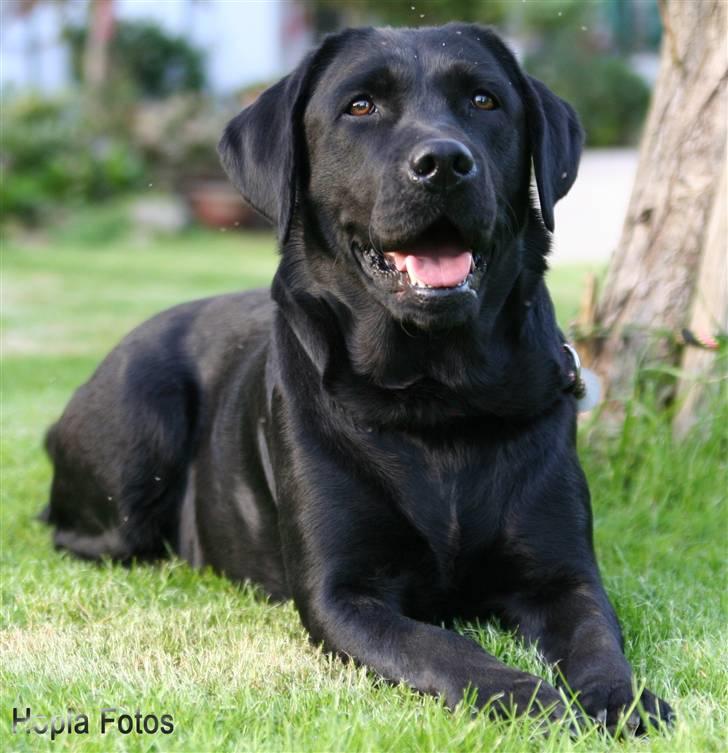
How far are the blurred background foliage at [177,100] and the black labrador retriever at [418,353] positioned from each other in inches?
467

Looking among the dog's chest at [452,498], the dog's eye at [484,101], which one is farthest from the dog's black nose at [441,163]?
the dog's chest at [452,498]

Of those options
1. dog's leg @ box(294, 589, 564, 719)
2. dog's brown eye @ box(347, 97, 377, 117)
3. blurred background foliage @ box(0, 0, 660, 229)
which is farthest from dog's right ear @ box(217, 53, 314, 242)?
blurred background foliage @ box(0, 0, 660, 229)

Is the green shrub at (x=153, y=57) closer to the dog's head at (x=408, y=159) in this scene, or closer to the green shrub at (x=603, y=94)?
the green shrub at (x=603, y=94)

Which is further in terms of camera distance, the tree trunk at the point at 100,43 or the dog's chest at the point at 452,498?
the tree trunk at the point at 100,43

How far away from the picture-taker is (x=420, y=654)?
8.32 feet

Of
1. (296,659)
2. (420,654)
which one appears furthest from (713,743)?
(296,659)

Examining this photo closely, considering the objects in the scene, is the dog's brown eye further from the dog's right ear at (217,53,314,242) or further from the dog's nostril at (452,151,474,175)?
the dog's nostril at (452,151,474,175)

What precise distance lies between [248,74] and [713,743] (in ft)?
64.9

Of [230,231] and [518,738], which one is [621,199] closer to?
[230,231]

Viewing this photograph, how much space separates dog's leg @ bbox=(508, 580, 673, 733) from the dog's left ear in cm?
97

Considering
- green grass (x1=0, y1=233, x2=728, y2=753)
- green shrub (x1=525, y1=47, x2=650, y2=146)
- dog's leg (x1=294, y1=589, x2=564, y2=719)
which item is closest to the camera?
green grass (x1=0, y1=233, x2=728, y2=753)

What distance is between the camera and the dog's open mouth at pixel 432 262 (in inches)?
111

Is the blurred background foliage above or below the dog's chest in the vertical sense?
below

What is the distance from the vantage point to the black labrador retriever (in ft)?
9.11
